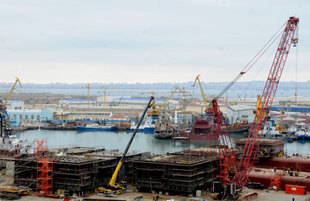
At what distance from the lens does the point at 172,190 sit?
68.6 feet

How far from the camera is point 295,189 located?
71.4ft

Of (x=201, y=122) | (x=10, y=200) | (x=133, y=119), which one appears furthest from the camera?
(x=133, y=119)

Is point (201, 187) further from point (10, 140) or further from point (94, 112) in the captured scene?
point (94, 112)

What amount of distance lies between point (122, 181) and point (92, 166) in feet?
6.69

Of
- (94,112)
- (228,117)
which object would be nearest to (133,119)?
(94,112)

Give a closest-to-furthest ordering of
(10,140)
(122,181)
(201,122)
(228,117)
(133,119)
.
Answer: (122,181), (10,140), (201,122), (228,117), (133,119)

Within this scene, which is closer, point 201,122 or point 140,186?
point 140,186

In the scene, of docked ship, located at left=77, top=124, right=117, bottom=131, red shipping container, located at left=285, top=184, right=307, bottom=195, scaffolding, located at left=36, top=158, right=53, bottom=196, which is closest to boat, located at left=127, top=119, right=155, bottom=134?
docked ship, located at left=77, top=124, right=117, bottom=131

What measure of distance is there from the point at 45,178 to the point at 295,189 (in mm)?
9869

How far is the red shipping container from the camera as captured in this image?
21.6m

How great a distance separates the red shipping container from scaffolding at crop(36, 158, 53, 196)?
30.8ft

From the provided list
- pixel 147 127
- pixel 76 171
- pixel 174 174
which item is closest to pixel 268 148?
pixel 174 174

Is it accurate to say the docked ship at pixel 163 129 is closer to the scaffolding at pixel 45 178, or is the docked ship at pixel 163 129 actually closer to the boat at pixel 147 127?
the boat at pixel 147 127

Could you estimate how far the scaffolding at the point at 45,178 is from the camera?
21.0m
